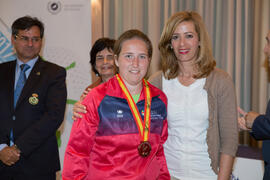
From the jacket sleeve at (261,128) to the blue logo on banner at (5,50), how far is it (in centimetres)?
370

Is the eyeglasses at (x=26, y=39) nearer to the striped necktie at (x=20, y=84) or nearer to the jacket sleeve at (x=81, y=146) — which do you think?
the striped necktie at (x=20, y=84)

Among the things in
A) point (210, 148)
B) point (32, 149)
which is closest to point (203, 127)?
point (210, 148)

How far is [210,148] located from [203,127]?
159 millimetres

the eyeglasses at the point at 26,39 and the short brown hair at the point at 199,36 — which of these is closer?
the short brown hair at the point at 199,36

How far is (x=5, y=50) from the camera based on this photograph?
424 cm

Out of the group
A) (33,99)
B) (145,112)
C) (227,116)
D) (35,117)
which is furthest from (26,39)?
(227,116)

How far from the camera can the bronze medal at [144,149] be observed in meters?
1.67

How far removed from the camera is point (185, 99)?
2.01 m

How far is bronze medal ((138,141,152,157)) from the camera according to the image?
167cm

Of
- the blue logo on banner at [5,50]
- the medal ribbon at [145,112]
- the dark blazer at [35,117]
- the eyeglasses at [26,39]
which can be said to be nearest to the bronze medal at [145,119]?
the medal ribbon at [145,112]

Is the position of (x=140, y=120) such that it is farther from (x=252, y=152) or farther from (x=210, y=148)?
(x=252, y=152)

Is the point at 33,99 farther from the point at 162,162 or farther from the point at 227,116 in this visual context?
the point at 227,116

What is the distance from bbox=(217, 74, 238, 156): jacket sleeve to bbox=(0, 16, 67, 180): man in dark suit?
5.05 feet

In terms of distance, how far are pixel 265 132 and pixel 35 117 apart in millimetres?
2014
